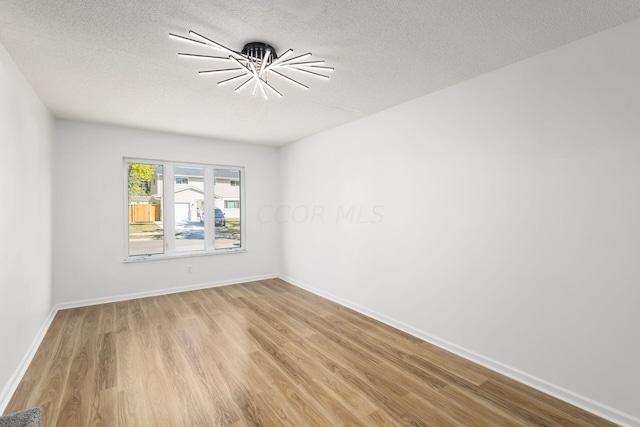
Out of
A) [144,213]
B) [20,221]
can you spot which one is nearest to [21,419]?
[20,221]

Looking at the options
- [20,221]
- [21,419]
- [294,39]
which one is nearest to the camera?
[21,419]

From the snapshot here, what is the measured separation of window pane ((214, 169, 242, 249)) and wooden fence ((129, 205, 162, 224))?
3.05ft

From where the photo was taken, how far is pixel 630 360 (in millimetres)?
1915

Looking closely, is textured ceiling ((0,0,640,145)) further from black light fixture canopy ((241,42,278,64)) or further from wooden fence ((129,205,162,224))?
wooden fence ((129,205,162,224))

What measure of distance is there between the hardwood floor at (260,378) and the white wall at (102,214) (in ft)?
2.36

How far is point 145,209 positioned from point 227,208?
1303 mm

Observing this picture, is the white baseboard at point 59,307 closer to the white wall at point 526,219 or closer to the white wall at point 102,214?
the white wall at point 102,214

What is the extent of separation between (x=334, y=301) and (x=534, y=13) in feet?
12.3

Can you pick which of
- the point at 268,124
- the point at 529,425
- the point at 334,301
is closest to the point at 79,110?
the point at 268,124

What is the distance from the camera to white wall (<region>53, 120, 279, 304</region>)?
4055mm

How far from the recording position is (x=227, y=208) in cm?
550

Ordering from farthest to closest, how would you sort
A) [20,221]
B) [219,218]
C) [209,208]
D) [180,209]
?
[219,218]
[209,208]
[180,209]
[20,221]

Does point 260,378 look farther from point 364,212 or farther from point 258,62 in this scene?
point 258,62

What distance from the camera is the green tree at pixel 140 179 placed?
4.64m
